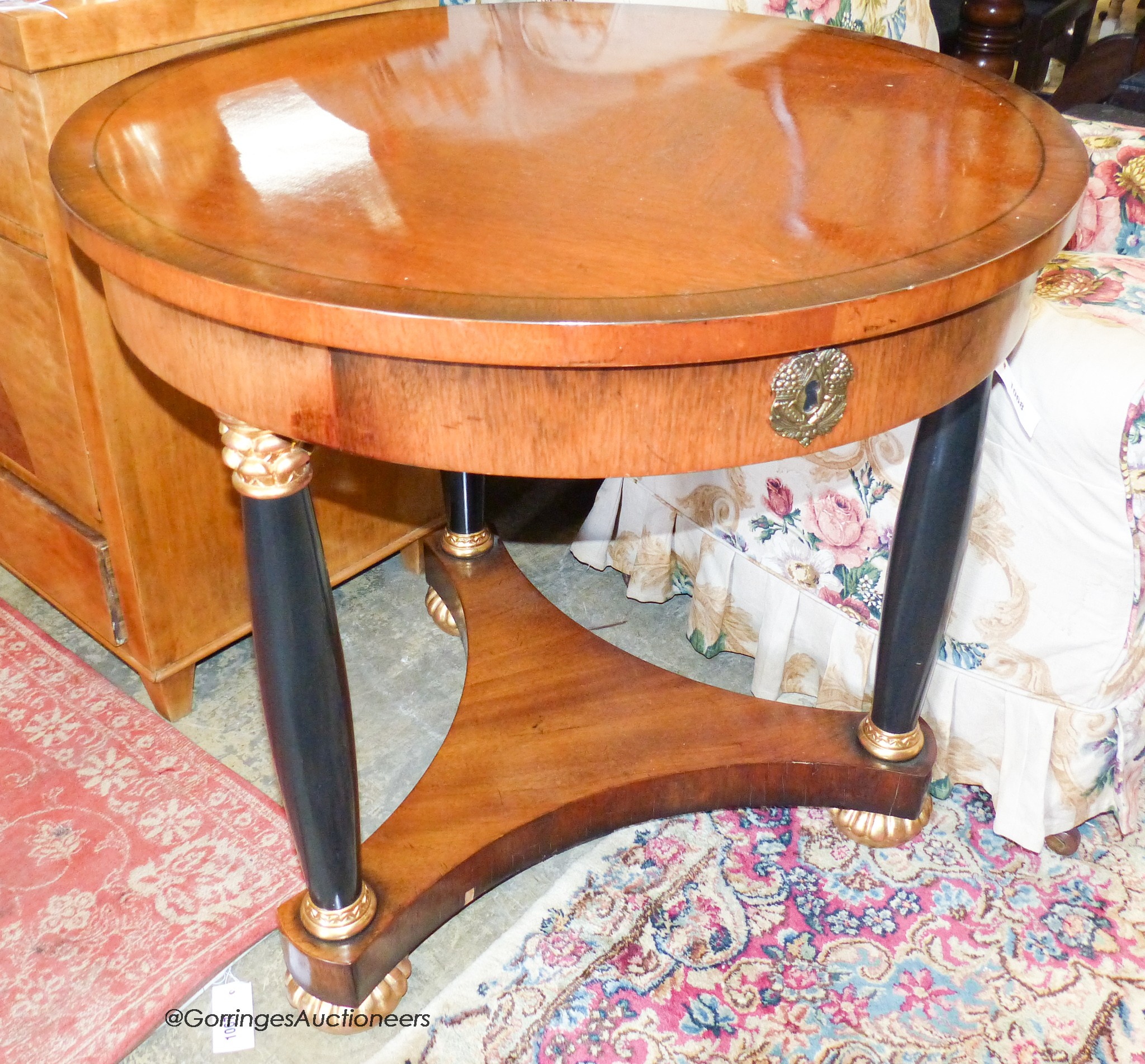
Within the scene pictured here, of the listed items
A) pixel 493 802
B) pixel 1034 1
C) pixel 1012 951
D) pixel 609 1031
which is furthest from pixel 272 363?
pixel 1034 1

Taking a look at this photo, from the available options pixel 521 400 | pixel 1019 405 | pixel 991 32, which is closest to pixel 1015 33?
pixel 991 32

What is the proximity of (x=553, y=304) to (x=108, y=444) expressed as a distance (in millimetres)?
672

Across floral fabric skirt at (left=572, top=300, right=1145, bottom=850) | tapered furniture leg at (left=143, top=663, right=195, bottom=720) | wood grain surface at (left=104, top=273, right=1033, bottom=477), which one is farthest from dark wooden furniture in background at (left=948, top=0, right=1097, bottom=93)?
tapered furniture leg at (left=143, top=663, right=195, bottom=720)

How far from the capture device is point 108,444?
1108 mm

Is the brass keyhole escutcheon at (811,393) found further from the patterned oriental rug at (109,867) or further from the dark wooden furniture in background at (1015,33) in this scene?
the dark wooden furniture in background at (1015,33)

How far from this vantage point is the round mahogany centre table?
24.7 inches

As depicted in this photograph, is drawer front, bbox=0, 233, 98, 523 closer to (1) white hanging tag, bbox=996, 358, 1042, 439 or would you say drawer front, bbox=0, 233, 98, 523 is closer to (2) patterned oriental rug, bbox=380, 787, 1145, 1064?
(2) patterned oriental rug, bbox=380, 787, 1145, 1064

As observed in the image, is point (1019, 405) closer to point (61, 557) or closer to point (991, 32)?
point (991, 32)

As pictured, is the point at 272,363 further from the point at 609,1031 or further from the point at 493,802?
the point at 609,1031

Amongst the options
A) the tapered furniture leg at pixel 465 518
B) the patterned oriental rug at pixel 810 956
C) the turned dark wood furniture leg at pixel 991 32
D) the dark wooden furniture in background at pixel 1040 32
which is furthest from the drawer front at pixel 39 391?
the dark wooden furniture in background at pixel 1040 32

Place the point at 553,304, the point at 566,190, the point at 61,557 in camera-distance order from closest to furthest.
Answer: the point at 553,304, the point at 566,190, the point at 61,557

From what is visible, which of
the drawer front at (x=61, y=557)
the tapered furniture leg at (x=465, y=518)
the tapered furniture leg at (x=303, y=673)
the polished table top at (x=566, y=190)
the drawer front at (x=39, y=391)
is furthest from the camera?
the tapered furniture leg at (x=465, y=518)

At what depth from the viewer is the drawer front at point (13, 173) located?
991 millimetres

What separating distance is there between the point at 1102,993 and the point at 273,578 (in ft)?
2.76
